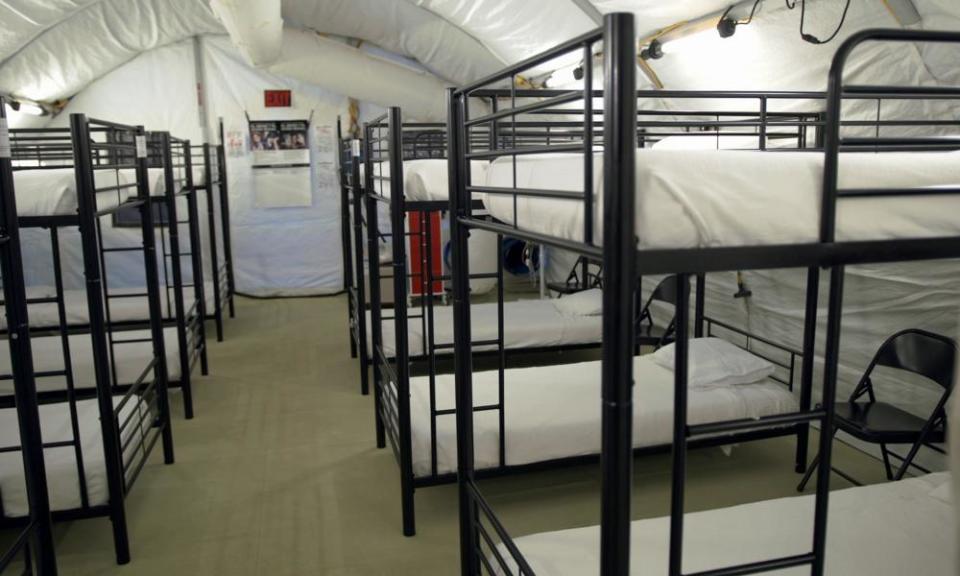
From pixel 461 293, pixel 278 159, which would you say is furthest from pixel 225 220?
pixel 461 293

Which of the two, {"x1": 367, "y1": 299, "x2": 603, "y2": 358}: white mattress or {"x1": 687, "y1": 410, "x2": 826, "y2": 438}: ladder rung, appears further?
{"x1": 367, "y1": 299, "x2": 603, "y2": 358}: white mattress

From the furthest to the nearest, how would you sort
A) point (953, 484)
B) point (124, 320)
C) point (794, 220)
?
point (124, 320) → point (794, 220) → point (953, 484)

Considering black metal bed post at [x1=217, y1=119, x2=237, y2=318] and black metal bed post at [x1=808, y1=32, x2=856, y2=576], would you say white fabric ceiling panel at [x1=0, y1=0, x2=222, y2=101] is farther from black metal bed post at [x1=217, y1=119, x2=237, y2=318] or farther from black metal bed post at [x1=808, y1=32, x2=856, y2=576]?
black metal bed post at [x1=808, y1=32, x2=856, y2=576]

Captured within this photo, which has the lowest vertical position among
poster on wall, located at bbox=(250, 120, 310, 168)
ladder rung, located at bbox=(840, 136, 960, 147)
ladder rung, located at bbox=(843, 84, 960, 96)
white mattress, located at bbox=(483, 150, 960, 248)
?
white mattress, located at bbox=(483, 150, 960, 248)

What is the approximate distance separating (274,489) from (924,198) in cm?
307

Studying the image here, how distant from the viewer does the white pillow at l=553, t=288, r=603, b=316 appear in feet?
17.1

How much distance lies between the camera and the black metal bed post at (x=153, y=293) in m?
3.39

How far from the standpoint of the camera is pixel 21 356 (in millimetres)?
2055

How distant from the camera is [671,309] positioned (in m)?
5.50

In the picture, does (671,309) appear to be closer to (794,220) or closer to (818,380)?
(818,380)

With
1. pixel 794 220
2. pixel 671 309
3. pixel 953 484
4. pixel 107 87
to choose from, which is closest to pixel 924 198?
pixel 794 220

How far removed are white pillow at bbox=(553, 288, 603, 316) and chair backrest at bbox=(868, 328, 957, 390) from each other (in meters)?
2.17

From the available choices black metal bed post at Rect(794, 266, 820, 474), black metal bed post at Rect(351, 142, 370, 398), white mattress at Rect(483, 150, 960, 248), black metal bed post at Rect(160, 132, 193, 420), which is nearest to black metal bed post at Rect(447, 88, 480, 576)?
white mattress at Rect(483, 150, 960, 248)

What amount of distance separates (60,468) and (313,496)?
1117mm
